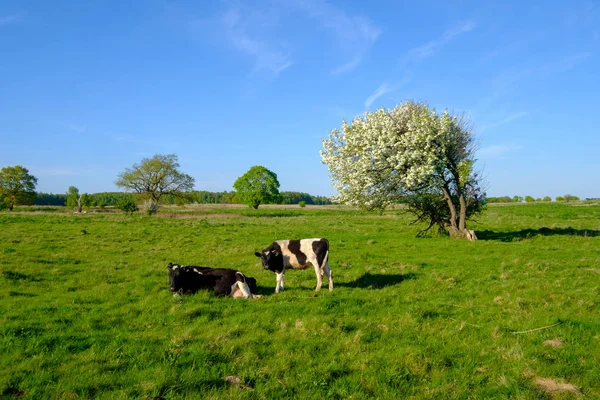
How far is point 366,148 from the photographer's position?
2691cm

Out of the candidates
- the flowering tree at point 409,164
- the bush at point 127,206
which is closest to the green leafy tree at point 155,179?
the bush at point 127,206

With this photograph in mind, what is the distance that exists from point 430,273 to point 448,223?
14.2 meters

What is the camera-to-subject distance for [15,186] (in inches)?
3216

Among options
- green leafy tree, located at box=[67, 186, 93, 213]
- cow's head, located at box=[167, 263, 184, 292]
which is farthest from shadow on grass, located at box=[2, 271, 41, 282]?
green leafy tree, located at box=[67, 186, 93, 213]

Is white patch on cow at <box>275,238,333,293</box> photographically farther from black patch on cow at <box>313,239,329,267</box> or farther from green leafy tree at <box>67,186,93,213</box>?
green leafy tree at <box>67,186,93,213</box>

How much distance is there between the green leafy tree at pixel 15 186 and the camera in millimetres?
80562

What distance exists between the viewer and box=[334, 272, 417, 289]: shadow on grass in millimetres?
13989

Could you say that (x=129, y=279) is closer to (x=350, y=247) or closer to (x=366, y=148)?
(x=350, y=247)

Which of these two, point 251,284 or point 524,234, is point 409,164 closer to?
point 524,234

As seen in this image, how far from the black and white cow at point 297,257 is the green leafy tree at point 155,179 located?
65550mm

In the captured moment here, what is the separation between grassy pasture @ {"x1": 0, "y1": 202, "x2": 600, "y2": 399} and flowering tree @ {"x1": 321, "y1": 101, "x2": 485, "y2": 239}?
895cm

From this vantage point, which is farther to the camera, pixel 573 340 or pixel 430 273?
pixel 430 273

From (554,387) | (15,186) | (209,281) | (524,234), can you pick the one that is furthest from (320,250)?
(15,186)

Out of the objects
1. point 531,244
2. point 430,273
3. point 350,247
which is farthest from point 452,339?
point 531,244
